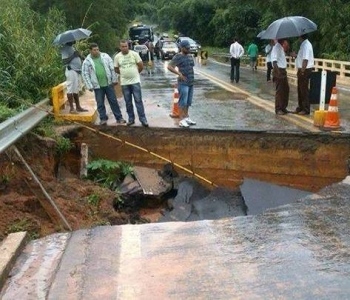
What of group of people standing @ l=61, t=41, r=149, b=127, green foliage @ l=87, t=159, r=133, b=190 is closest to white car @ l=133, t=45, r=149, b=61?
group of people standing @ l=61, t=41, r=149, b=127

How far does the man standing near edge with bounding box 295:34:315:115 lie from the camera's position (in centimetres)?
1029

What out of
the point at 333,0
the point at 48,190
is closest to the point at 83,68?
the point at 48,190

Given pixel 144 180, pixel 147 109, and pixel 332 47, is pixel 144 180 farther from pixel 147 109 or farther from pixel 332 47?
pixel 332 47

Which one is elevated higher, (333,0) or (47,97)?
(333,0)

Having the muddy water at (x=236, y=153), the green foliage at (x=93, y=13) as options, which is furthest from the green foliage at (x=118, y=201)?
the green foliage at (x=93, y=13)

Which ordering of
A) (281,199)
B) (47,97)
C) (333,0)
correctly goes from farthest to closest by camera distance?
(333,0) → (47,97) → (281,199)

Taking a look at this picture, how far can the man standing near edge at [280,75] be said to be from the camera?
34.6 feet

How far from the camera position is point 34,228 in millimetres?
5852

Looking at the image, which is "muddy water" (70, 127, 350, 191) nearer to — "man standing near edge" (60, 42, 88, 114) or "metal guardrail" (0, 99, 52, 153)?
"man standing near edge" (60, 42, 88, 114)

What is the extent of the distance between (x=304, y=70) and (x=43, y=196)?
620 cm

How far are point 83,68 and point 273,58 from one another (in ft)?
13.1

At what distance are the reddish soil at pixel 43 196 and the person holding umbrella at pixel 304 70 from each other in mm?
4809

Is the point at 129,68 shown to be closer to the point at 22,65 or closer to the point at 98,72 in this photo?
the point at 98,72

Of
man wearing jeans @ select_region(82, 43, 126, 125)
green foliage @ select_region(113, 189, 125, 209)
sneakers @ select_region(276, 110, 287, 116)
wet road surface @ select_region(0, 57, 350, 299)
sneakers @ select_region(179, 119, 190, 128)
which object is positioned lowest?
green foliage @ select_region(113, 189, 125, 209)
